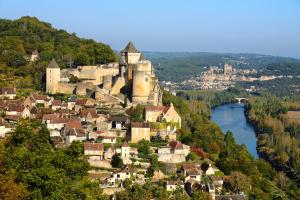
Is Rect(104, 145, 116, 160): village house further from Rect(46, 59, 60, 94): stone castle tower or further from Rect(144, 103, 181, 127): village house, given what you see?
Rect(46, 59, 60, 94): stone castle tower

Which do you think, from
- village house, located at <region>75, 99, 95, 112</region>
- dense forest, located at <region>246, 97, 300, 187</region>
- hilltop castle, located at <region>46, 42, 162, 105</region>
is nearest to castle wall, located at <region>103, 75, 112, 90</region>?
hilltop castle, located at <region>46, 42, 162, 105</region>

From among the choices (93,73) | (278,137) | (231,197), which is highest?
(93,73)

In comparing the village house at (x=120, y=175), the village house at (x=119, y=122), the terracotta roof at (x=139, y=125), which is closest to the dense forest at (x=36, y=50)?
the village house at (x=119, y=122)

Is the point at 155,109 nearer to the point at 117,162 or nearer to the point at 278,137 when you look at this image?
the point at 117,162

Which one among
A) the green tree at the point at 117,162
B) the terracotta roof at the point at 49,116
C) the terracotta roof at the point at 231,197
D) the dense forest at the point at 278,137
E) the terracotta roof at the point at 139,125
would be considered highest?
the terracotta roof at the point at 49,116

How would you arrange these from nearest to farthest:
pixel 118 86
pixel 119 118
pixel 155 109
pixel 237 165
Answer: pixel 119 118 → pixel 237 165 → pixel 155 109 → pixel 118 86

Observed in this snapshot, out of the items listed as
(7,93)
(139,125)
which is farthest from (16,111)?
(139,125)

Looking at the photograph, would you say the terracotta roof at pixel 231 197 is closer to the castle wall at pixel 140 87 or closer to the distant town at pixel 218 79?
the castle wall at pixel 140 87
